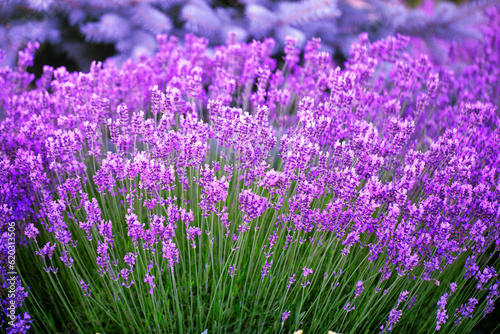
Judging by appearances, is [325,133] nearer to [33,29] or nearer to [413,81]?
[413,81]

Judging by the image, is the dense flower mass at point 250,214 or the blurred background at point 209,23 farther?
the blurred background at point 209,23

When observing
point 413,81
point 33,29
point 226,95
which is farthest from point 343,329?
point 33,29

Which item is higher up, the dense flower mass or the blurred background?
the blurred background

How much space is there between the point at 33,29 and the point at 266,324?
3.60 metres

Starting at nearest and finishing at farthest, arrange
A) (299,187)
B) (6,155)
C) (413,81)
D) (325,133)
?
1. (299,187)
2. (6,155)
3. (325,133)
4. (413,81)

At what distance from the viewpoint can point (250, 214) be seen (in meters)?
1.61

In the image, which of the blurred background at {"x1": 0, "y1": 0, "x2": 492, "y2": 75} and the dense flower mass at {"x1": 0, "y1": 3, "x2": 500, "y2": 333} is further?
the blurred background at {"x1": 0, "y1": 0, "x2": 492, "y2": 75}

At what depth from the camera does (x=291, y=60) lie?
105 inches

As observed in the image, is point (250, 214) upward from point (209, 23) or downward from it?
downward

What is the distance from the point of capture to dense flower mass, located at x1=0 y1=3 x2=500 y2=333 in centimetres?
168

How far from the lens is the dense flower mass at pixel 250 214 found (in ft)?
5.52

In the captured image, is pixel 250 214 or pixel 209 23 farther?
pixel 209 23

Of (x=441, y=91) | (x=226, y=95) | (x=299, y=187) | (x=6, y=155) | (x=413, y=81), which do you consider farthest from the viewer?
(x=441, y=91)

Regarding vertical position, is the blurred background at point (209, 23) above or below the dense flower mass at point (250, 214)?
above
